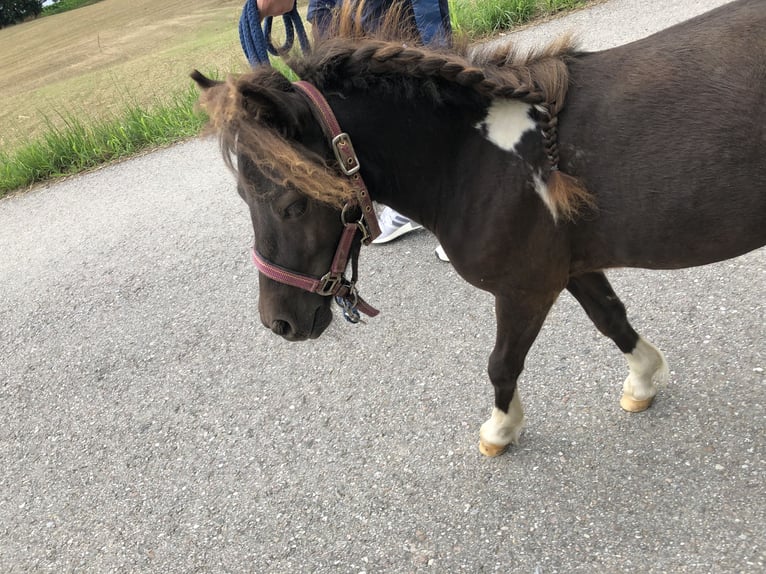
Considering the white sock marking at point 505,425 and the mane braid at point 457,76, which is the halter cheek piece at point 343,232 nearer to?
the mane braid at point 457,76

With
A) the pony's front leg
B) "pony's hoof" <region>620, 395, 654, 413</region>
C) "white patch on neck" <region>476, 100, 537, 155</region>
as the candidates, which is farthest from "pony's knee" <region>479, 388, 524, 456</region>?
"white patch on neck" <region>476, 100, 537, 155</region>

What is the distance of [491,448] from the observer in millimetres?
2262

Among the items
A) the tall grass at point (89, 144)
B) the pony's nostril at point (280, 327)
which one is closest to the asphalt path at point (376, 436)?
the pony's nostril at point (280, 327)

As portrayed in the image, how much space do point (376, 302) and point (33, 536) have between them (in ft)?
6.01

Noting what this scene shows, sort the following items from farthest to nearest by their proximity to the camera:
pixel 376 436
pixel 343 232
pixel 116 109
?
pixel 116 109
pixel 376 436
pixel 343 232

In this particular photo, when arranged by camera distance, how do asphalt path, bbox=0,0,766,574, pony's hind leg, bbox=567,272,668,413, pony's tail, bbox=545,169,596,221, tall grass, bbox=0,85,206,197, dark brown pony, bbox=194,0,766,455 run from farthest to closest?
tall grass, bbox=0,85,206,197, pony's hind leg, bbox=567,272,668,413, asphalt path, bbox=0,0,766,574, pony's tail, bbox=545,169,596,221, dark brown pony, bbox=194,0,766,455

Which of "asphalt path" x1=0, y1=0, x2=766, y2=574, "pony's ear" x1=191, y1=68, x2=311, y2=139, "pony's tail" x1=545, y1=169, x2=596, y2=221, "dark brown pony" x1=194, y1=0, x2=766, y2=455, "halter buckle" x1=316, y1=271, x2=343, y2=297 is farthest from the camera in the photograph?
"asphalt path" x1=0, y1=0, x2=766, y2=574

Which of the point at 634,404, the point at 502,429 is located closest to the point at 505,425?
the point at 502,429

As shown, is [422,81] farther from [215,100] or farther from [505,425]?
[505,425]

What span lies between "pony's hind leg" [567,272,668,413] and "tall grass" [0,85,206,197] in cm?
449

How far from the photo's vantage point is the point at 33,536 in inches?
95.8

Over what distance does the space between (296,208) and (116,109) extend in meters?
6.71

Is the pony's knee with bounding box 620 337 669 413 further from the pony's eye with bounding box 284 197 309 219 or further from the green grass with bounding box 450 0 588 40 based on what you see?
the green grass with bounding box 450 0 588 40

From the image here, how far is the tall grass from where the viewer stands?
5801 millimetres
